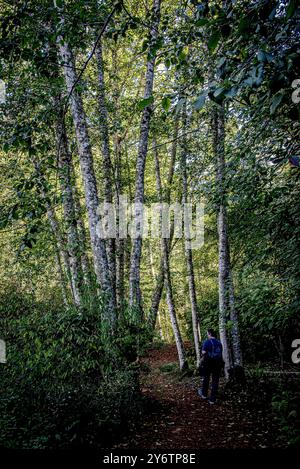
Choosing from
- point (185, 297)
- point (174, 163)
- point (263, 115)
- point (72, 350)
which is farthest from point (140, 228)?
point (185, 297)

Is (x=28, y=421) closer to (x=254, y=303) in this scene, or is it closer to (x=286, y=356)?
(x=254, y=303)

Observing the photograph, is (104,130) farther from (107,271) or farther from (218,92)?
(218,92)

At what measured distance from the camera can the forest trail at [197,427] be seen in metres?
5.73

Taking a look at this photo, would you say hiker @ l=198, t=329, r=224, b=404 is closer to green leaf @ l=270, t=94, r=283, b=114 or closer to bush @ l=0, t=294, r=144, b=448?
bush @ l=0, t=294, r=144, b=448

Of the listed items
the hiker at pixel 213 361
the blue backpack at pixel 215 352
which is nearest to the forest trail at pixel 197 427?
the hiker at pixel 213 361

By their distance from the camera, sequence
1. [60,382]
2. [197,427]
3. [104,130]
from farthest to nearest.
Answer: [104,130] < [197,427] < [60,382]

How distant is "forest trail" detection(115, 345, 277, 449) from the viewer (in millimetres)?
5727

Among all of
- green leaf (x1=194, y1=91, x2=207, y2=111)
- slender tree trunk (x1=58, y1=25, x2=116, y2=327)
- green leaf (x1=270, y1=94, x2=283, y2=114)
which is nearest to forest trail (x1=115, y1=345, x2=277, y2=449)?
slender tree trunk (x1=58, y1=25, x2=116, y2=327)

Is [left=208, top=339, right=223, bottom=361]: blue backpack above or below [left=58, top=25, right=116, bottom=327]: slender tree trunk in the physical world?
below

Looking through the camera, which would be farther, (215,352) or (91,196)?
(215,352)

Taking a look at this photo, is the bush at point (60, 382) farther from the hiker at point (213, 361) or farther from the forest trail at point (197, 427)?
the hiker at point (213, 361)

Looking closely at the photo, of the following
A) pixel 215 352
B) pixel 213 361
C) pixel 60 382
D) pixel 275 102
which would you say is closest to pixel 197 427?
pixel 213 361

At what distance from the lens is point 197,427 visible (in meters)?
6.61
